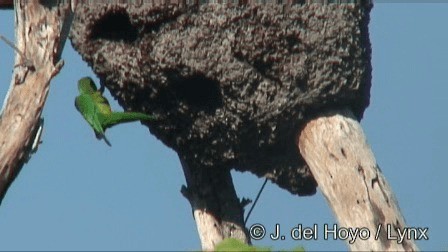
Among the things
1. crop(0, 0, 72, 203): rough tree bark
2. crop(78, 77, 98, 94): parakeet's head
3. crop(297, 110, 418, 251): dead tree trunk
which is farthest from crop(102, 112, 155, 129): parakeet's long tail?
crop(297, 110, 418, 251): dead tree trunk

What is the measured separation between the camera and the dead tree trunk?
9.22 metres

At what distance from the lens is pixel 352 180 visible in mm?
9430

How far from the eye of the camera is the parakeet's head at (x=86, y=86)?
10.3m

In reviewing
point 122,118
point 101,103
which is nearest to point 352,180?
point 122,118

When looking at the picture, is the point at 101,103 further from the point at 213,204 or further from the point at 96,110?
the point at 213,204

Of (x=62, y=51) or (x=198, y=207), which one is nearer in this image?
(x=62, y=51)

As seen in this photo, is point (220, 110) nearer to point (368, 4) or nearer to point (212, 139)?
point (212, 139)

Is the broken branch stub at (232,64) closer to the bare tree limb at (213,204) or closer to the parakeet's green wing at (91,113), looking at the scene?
the parakeet's green wing at (91,113)

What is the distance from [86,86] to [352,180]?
80.1 inches

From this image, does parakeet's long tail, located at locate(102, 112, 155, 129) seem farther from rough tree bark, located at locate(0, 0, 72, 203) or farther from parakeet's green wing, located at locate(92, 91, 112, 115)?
rough tree bark, located at locate(0, 0, 72, 203)

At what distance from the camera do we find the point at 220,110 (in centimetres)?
973

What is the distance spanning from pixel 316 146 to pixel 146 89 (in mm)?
1137

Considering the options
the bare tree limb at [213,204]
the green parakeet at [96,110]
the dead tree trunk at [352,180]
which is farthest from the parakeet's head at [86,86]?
the dead tree trunk at [352,180]

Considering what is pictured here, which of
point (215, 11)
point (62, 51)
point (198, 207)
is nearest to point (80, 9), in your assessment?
point (62, 51)
